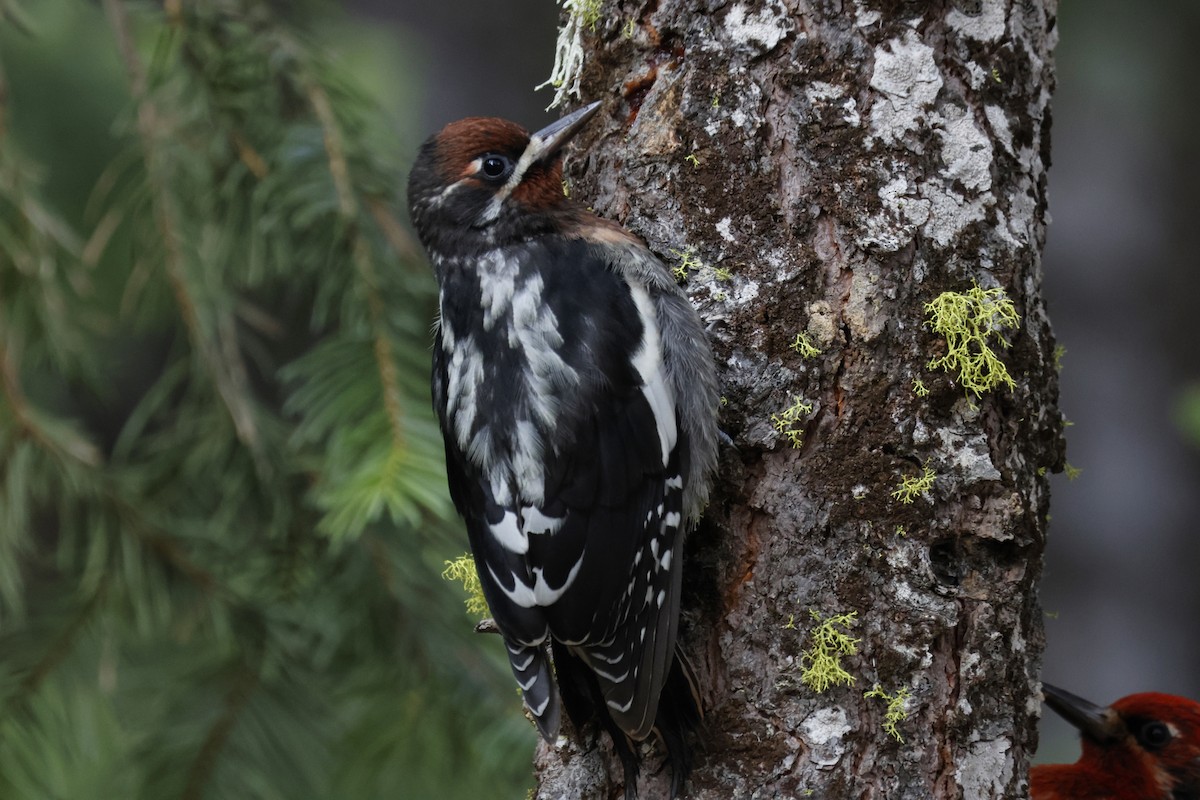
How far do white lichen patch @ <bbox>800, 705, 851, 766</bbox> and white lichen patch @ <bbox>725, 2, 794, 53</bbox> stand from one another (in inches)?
49.6

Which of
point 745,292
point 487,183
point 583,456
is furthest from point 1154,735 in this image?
point 487,183

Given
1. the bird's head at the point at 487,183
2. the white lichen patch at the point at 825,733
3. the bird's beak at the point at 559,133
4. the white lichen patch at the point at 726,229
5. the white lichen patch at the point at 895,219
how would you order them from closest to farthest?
the white lichen patch at the point at 825,733 → the white lichen patch at the point at 895,219 → the white lichen patch at the point at 726,229 → the bird's beak at the point at 559,133 → the bird's head at the point at 487,183

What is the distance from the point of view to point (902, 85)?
2.23m

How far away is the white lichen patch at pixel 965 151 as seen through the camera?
2211 millimetres

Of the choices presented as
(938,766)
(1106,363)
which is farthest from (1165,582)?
(938,766)

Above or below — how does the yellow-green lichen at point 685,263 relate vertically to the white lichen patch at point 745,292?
above

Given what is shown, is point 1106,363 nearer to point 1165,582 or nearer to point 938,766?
point 1165,582

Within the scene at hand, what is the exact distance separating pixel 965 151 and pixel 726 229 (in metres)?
0.47

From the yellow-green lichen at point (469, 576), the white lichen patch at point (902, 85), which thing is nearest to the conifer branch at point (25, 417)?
the yellow-green lichen at point (469, 576)

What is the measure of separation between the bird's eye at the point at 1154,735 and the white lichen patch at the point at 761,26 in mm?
2055

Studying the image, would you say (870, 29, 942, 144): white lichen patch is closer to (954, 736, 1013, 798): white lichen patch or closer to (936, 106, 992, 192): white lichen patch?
(936, 106, 992, 192): white lichen patch

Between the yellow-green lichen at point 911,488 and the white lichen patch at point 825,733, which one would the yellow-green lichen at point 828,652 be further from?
the yellow-green lichen at point 911,488

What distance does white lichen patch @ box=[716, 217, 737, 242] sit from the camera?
2307 millimetres

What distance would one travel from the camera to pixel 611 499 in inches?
86.7
